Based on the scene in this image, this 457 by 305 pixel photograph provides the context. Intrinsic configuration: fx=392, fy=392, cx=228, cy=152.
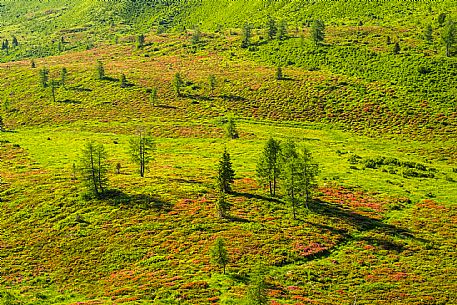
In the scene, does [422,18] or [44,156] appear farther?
[422,18]

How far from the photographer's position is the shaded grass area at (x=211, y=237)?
39.9m

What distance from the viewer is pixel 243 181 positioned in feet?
233

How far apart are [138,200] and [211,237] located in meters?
16.9

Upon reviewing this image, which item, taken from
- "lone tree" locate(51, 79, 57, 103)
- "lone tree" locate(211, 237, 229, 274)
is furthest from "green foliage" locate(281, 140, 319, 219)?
"lone tree" locate(51, 79, 57, 103)

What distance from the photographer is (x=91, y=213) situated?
58250 millimetres

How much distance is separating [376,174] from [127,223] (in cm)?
4699

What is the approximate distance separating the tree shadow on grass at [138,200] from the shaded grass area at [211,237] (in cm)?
17

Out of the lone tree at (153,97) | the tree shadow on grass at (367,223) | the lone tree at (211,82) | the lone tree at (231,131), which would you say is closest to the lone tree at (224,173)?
the tree shadow on grass at (367,223)

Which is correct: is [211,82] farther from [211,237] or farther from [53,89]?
[211,237]

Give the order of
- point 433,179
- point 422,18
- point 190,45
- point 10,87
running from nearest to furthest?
point 433,179, point 10,87, point 422,18, point 190,45

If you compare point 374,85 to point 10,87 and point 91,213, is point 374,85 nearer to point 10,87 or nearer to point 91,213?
point 91,213

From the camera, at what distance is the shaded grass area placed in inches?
1570

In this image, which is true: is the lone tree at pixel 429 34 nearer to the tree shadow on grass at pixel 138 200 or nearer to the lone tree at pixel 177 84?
the lone tree at pixel 177 84

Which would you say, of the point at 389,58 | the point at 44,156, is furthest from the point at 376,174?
the point at 389,58
